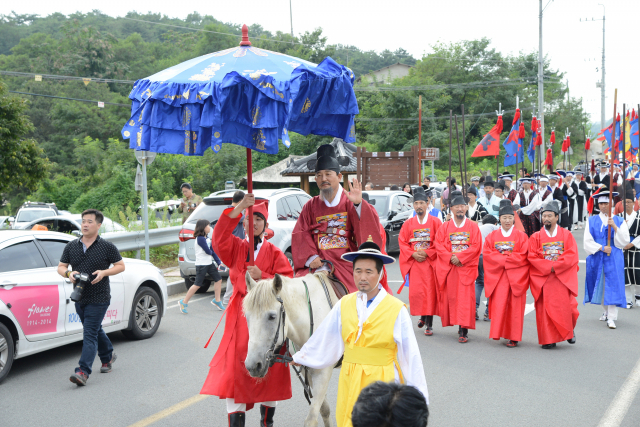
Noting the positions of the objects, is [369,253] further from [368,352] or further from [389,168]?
[389,168]

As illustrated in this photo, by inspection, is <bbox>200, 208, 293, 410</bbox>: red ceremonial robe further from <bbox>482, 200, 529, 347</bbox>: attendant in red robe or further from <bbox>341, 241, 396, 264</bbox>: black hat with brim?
<bbox>482, 200, 529, 347</bbox>: attendant in red robe

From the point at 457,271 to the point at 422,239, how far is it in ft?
2.32

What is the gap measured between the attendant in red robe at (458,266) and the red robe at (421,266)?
0.40 ft

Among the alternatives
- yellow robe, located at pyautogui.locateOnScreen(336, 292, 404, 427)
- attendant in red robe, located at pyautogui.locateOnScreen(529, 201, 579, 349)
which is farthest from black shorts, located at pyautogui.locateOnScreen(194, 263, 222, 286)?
yellow robe, located at pyautogui.locateOnScreen(336, 292, 404, 427)

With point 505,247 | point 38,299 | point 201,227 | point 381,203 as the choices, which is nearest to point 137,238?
point 201,227

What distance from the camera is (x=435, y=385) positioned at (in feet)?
19.9

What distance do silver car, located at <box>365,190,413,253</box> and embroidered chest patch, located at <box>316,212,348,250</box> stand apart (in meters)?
9.56

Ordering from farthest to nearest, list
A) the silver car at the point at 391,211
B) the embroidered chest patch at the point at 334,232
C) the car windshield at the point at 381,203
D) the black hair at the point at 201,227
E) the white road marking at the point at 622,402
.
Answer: the car windshield at the point at 381,203, the silver car at the point at 391,211, the black hair at the point at 201,227, the white road marking at the point at 622,402, the embroidered chest patch at the point at 334,232

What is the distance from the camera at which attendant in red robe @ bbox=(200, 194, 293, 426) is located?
13.9ft

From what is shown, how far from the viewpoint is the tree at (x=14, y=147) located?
53.8 ft

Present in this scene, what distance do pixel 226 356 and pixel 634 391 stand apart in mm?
4139

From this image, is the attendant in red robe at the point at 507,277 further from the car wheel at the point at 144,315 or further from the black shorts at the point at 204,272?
the car wheel at the point at 144,315

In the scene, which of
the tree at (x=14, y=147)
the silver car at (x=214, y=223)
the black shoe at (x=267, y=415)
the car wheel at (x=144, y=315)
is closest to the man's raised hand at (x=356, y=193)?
the black shoe at (x=267, y=415)

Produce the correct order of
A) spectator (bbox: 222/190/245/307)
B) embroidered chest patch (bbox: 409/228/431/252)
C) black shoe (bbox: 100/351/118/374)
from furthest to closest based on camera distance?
embroidered chest patch (bbox: 409/228/431/252) < spectator (bbox: 222/190/245/307) < black shoe (bbox: 100/351/118/374)
